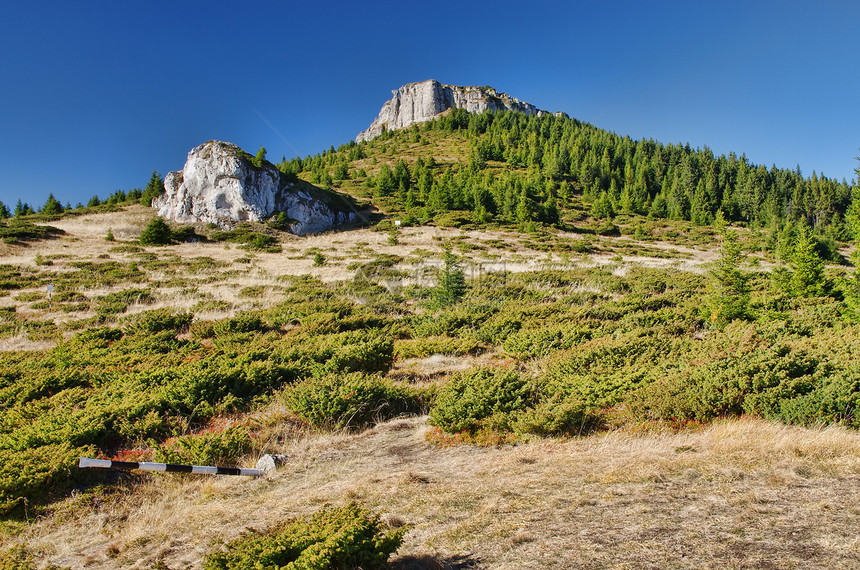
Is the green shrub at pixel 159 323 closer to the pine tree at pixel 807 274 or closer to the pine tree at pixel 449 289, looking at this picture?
the pine tree at pixel 449 289

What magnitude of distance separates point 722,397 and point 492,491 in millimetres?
3670

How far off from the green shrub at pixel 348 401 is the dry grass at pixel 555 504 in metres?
0.96

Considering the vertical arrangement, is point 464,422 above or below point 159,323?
below

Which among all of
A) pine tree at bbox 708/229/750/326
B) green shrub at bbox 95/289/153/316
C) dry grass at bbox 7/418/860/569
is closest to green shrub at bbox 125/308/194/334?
green shrub at bbox 95/289/153/316

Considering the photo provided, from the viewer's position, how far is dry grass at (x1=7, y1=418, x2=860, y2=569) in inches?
114

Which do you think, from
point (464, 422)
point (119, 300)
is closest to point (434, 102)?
point (119, 300)

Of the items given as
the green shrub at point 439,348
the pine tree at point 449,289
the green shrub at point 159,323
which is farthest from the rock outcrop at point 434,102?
the green shrub at point 439,348

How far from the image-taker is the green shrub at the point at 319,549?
8.44 ft

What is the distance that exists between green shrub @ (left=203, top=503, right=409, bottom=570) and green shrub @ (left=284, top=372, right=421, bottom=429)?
3.67 m

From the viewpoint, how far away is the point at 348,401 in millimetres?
6863

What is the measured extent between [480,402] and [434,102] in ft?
488

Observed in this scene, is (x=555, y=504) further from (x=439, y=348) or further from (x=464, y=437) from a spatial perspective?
(x=439, y=348)

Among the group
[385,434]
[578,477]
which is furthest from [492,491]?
[385,434]

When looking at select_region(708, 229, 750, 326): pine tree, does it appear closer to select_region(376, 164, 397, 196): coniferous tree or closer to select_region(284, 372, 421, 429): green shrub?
select_region(284, 372, 421, 429): green shrub
